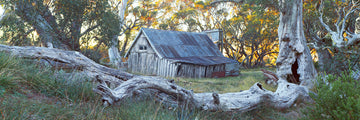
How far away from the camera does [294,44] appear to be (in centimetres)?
907

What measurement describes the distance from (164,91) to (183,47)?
43.5 ft

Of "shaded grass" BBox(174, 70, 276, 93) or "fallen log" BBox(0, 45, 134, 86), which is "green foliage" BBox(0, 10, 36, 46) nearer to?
"fallen log" BBox(0, 45, 134, 86)

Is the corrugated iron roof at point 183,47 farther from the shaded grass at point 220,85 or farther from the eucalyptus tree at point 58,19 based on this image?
the eucalyptus tree at point 58,19

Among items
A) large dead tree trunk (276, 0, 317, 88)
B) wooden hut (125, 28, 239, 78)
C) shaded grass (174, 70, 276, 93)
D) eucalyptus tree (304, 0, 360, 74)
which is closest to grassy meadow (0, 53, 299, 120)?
shaded grass (174, 70, 276, 93)

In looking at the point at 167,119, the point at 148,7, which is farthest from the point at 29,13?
the point at 148,7

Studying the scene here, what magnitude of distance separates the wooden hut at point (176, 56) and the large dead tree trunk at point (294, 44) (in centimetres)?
689

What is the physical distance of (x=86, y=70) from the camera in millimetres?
6141

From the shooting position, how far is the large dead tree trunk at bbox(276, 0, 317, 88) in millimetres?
9000

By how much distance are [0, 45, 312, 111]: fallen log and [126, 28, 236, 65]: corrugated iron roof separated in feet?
29.8

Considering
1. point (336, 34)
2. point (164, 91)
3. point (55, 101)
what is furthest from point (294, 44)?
point (55, 101)

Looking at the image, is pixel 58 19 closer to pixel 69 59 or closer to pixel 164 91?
pixel 69 59

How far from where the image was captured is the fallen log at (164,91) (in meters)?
4.29

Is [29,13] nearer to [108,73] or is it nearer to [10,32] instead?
[10,32]

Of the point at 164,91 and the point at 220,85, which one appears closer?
the point at 164,91
